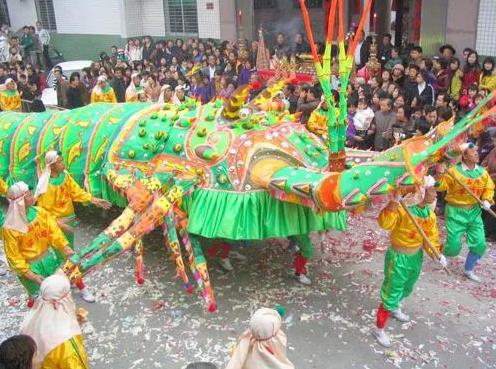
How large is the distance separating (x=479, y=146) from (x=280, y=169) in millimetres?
2781

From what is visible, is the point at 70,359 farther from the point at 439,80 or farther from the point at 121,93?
the point at 121,93

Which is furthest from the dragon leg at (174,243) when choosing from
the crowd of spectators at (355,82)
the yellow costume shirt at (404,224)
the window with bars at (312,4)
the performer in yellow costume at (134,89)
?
the window with bars at (312,4)

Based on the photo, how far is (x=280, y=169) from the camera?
14.8 ft

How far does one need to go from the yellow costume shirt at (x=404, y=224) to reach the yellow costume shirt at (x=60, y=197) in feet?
9.34

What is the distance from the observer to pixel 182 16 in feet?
49.6

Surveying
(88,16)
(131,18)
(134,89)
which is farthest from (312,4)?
(88,16)

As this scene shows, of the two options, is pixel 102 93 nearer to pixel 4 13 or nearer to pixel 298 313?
pixel 298 313

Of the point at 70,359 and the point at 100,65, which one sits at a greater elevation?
the point at 100,65

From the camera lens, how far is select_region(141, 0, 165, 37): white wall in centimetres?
1568

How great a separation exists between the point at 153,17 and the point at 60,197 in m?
11.9

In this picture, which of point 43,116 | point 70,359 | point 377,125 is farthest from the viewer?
point 377,125

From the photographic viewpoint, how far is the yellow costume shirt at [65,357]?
335 centimetres

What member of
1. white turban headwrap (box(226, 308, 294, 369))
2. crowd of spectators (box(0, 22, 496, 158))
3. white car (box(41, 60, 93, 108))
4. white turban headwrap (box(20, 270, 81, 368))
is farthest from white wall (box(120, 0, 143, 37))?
white turban headwrap (box(226, 308, 294, 369))

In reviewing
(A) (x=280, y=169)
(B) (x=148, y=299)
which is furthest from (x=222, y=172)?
(B) (x=148, y=299)
